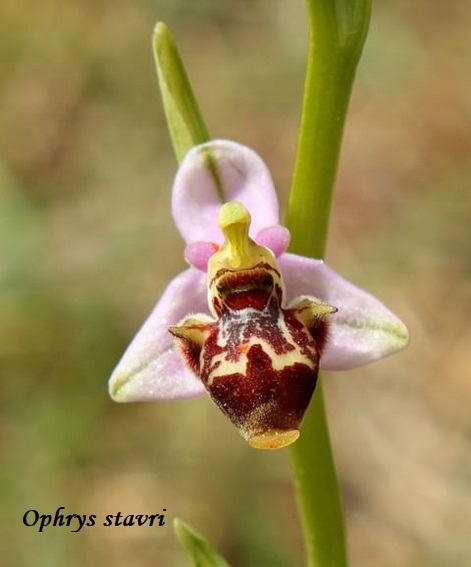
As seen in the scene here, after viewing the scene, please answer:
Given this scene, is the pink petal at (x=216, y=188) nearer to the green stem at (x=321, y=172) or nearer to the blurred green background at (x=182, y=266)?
the green stem at (x=321, y=172)

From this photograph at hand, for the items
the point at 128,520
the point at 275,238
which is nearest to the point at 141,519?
the point at 128,520

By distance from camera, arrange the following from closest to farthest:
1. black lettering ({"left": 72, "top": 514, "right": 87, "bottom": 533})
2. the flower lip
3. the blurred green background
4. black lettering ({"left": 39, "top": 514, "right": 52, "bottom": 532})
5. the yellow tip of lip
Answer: the yellow tip of lip < the flower lip < black lettering ({"left": 39, "top": 514, "right": 52, "bottom": 532}) < black lettering ({"left": 72, "top": 514, "right": 87, "bottom": 533}) < the blurred green background

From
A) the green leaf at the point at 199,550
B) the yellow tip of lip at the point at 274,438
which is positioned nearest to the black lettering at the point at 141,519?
the green leaf at the point at 199,550

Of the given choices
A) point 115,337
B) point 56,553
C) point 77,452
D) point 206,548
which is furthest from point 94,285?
point 206,548

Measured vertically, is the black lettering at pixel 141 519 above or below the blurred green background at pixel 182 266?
below

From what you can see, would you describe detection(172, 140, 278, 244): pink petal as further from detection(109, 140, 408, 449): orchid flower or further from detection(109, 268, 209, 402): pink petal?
detection(109, 268, 209, 402): pink petal

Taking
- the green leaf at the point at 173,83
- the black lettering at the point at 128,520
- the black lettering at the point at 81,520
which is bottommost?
the black lettering at the point at 128,520

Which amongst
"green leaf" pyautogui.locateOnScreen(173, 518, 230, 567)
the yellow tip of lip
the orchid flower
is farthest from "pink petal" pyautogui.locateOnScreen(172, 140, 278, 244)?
"green leaf" pyautogui.locateOnScreen(173, 518, 230, 567)

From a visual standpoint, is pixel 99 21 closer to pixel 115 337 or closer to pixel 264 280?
pixel 115 337
